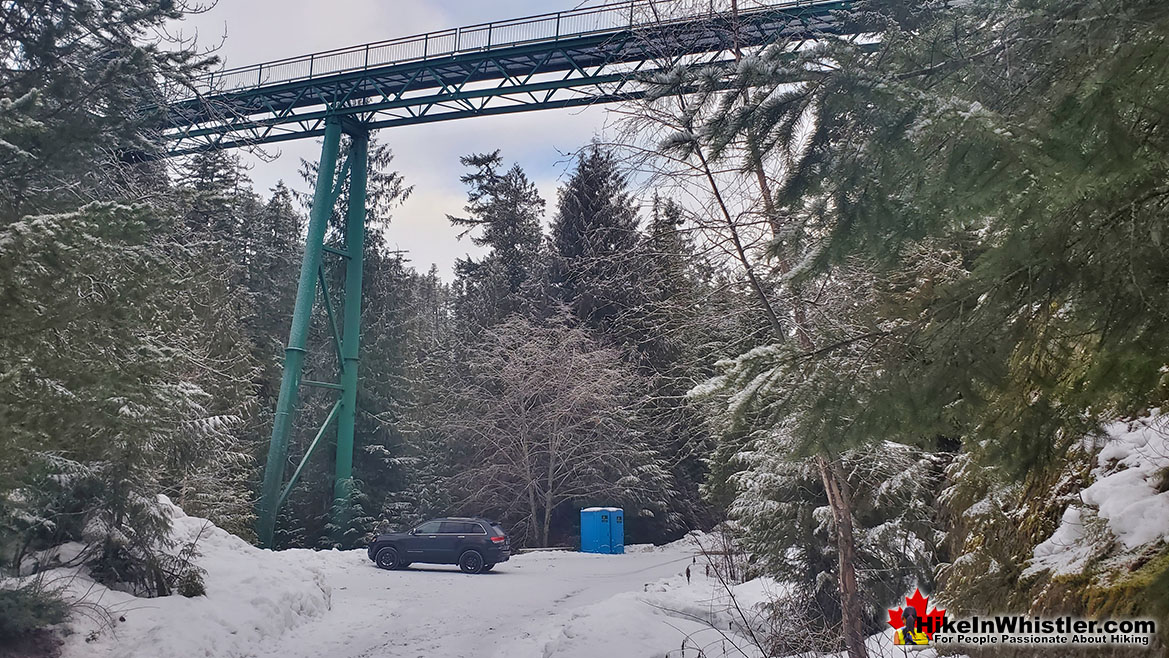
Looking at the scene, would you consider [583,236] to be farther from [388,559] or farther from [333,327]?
[388,559]

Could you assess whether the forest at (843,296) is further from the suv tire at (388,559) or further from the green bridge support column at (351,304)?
the green bridge support column at (351,304)

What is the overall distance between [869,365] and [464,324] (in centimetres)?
3051

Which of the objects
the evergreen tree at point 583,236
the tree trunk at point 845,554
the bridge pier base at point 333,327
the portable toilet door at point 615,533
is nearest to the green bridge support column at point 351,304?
the bridge pier base at point 333,327

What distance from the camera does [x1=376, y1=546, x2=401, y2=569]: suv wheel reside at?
61.4 ft

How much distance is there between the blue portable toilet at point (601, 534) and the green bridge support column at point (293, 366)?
9.57m

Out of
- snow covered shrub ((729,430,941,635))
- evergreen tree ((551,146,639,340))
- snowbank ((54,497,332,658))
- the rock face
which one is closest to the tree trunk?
snow covered shrub ((729,430,941,635))

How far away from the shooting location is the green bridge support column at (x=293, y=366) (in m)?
20.2

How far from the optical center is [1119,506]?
15.9ft

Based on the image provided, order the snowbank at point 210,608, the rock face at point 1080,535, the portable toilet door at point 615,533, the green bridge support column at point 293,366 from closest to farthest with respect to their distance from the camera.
Result: the rock face at point 1080,535, the snowbank at point 210,608, the green bridge support column at point 293,366, the portable toilet door at point 615,533

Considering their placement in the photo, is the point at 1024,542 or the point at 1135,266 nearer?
the point at 1135,266

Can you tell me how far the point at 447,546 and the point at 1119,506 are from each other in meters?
15.9

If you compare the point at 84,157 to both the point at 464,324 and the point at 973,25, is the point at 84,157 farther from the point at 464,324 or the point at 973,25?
the point at 464,324

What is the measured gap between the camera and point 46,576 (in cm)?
876

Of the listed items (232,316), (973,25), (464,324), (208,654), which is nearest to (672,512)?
(464,324)
